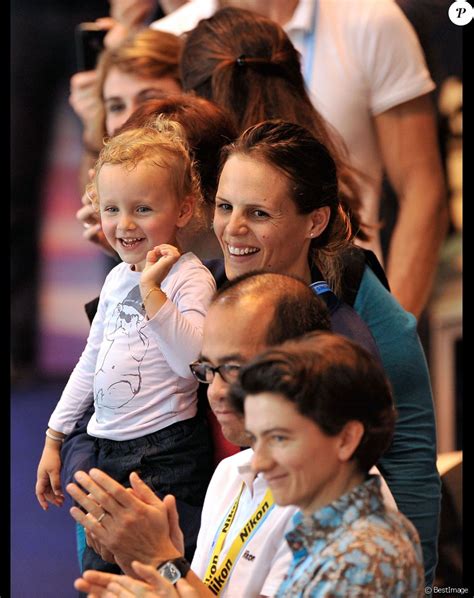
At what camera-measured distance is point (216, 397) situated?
201 centimetres

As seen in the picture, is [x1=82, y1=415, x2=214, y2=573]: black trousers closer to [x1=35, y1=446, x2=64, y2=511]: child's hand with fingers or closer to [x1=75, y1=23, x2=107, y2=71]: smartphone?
[x1=35, y1=446, x2=64, y2=511]: child's hand with fingers

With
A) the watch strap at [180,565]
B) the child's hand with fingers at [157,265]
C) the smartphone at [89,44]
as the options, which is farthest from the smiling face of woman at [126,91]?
the watch strap at [180,565]

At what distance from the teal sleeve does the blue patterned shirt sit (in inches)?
29.5

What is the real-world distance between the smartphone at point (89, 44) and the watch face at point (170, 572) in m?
3.25

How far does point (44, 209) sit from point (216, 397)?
3280mm

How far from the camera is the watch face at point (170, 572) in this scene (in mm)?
1873

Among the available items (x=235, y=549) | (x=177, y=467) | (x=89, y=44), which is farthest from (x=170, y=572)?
(x=89, y=44)

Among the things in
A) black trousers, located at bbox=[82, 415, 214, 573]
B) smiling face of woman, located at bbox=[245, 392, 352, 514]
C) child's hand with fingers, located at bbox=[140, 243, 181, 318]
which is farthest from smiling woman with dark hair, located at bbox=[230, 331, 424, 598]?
black trousers, located at bbox=[82, 415, 214, 573]

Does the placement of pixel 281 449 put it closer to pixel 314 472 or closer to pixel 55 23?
pixel 314 472

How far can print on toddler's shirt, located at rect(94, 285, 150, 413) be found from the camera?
8.18 ft

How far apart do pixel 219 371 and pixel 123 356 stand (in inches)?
21.8

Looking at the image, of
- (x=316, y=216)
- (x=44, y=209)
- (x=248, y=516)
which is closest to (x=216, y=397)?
(x=248, y=516)

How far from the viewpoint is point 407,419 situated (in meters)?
2.52

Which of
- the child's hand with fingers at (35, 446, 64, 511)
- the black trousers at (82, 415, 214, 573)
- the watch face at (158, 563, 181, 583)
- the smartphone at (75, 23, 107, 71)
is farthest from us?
the smartphone at (75, 23, 107, 71)
